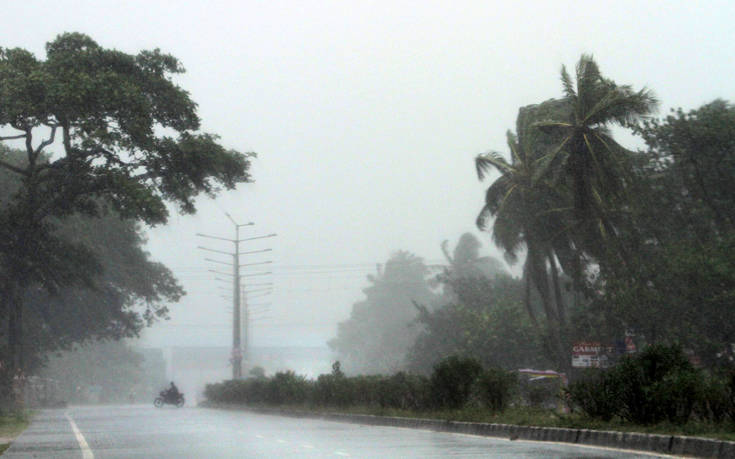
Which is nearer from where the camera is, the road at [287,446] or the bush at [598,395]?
the road at [287,446]

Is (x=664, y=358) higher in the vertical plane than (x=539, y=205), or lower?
lower

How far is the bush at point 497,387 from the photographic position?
23.9 meters

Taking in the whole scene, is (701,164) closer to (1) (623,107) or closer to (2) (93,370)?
(1) (623,107)

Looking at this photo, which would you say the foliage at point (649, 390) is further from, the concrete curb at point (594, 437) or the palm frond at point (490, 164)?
the palm frond at point (490, 164)

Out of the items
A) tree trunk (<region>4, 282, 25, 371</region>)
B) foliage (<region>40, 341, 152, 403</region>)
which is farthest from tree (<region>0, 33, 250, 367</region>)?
foliage (<region>40, 341, 152, 403</region>)

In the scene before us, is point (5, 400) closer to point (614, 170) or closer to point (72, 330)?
point (72, 330)

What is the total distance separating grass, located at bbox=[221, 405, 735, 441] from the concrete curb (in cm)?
19

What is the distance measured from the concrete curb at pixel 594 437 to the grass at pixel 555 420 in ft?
0.63

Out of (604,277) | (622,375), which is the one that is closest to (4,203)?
(604,277)

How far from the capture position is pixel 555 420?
19.2 meters

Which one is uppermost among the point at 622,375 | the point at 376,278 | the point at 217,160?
the point at 376,278

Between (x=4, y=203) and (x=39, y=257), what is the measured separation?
15449 mm

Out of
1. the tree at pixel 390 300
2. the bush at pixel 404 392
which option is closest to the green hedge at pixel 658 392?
the bush at pixel 404 392

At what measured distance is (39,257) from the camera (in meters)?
41.0
